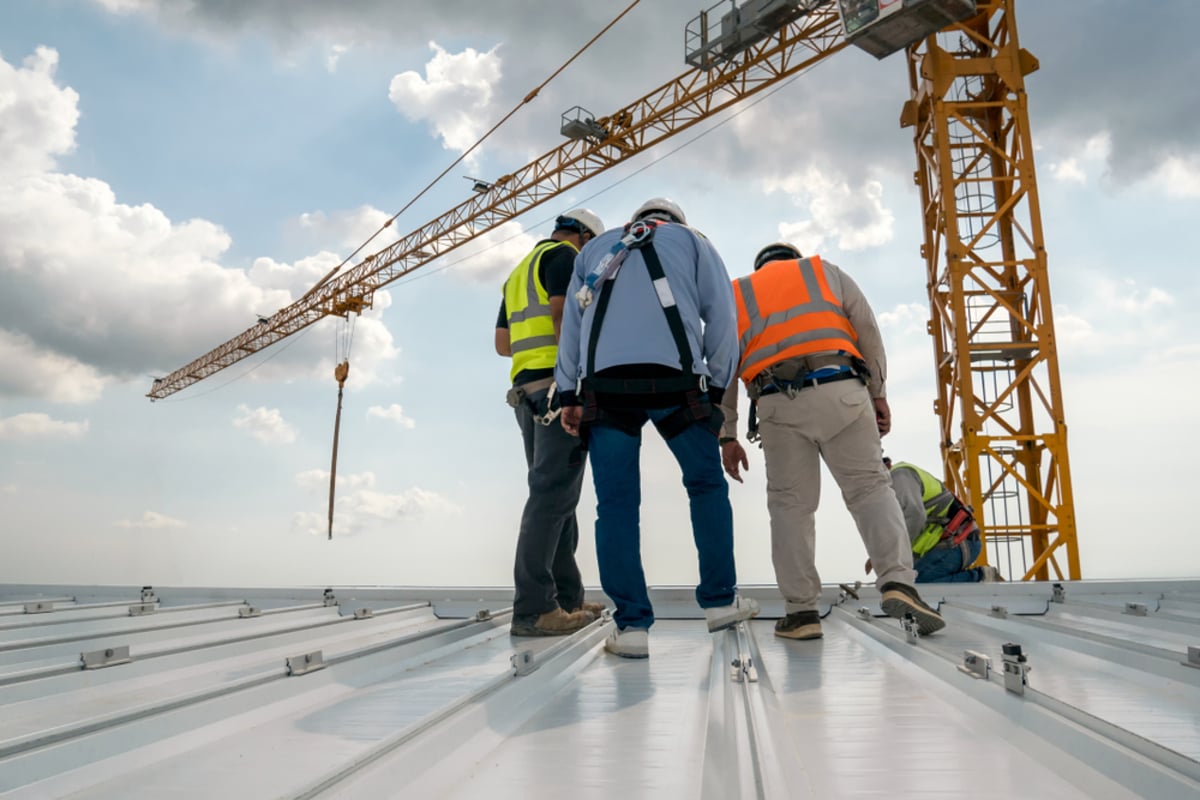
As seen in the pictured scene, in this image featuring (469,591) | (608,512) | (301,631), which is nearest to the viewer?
(608,512)

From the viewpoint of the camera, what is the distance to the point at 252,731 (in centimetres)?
149

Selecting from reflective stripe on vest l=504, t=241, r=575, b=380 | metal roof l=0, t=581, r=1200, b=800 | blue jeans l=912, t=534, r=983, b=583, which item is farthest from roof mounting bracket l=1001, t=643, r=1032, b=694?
blue jeans l=912, t=534, r=983, b=583

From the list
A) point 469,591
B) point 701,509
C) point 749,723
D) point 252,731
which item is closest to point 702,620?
point 701,509

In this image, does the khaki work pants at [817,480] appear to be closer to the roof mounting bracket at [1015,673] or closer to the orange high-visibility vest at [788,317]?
the orange high-visibility vest at [788,317]

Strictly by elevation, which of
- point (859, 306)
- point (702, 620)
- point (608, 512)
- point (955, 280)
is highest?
point (955, 280)

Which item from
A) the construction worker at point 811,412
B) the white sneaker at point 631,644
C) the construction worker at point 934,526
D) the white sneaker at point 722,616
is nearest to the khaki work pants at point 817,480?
the construction worker at point 811,412

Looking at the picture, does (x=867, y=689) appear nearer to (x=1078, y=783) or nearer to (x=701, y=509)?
(x=1078, y=783)

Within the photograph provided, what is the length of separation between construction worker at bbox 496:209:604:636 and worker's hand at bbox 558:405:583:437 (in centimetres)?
23

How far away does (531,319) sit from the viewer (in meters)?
3.02

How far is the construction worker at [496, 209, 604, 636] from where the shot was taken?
9.04 feet

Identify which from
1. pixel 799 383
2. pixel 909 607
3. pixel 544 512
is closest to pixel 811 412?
pixel 799 383

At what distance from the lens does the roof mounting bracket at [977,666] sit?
166 centimetres

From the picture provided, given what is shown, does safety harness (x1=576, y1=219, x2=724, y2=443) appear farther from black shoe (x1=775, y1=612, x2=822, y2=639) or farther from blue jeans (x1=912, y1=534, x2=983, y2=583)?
blue jeans (x1=912, y1=534, x2=983, y2=583)

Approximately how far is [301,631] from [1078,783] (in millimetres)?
2340
